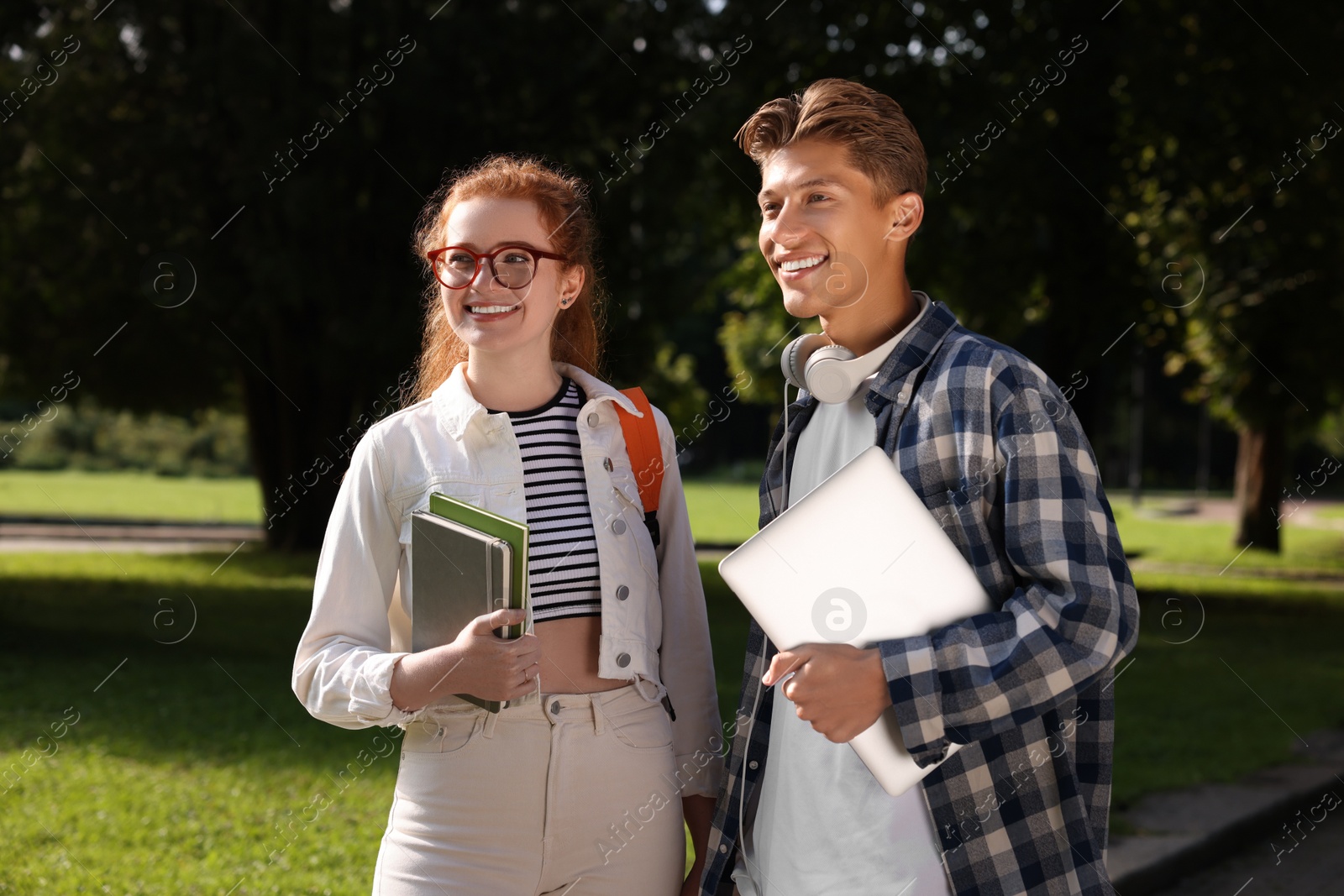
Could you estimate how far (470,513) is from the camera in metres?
2.09

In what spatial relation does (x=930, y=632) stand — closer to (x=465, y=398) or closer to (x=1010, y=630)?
(x=1010, y=630)

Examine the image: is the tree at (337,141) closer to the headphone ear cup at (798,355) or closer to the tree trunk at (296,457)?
the tree trunk at (296,457)

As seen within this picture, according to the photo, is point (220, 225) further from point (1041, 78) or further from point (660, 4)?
point (1041, 78)

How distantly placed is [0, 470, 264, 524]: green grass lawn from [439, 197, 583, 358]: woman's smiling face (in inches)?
866

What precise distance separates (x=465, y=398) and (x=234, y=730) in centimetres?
612

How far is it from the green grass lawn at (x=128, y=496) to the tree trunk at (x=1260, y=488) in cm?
1850

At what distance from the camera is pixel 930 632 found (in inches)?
70.2

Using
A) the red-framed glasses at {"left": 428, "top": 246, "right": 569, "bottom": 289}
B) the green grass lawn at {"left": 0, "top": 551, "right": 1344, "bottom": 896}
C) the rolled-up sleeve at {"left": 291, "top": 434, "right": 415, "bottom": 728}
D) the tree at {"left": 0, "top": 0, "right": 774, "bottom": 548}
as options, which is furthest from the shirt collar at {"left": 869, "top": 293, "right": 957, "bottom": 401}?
the tree at {"left": 0, "top": 0, "right": 774, "bottom": 548}

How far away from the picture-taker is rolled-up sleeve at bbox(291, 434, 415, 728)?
218cm

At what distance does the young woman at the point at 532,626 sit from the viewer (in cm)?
228

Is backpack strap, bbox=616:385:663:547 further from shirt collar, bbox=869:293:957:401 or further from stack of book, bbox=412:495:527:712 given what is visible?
shirt collar, bbox=869:293:957:401

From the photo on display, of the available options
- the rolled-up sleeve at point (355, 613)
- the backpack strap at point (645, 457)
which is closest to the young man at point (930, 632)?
the backpack strap at point (645, 457)

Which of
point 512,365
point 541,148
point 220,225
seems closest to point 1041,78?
point 541,148

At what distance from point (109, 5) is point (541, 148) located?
5439 mm
